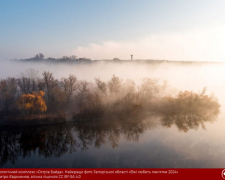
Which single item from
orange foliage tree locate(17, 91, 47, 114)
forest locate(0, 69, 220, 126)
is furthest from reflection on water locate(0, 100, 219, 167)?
orange foliage tree locate(17, 91, 47, 114)

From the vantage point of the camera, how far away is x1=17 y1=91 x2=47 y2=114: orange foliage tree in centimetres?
1903

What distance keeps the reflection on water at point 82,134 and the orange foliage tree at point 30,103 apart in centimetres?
274

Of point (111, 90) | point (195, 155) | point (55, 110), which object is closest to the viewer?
point (195, 155)

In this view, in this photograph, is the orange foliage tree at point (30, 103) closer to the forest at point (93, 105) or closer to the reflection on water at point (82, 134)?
the forest at point (93, 105)

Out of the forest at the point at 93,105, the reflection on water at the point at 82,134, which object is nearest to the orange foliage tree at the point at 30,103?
the forest at the point at 93,105

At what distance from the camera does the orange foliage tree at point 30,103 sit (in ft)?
62.4

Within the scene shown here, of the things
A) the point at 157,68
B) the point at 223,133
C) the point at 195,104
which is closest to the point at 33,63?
the point at 157,68

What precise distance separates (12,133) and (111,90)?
49.1 feet

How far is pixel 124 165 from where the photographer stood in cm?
1070

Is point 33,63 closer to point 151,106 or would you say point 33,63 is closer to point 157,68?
point 157,68

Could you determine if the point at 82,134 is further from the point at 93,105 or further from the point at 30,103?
the point at 30,103

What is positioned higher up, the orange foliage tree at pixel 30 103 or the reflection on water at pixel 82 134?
the orange foliage tree at pixel 30 103

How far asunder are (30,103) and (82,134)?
8473 millimetres

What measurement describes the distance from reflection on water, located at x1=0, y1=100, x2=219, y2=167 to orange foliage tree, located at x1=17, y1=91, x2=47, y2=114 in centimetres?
274
